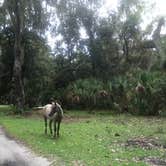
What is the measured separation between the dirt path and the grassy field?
0.35 meters

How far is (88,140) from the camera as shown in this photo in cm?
1598

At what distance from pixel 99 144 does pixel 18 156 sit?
321 centimetres

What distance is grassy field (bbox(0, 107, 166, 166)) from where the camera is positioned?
12052mm

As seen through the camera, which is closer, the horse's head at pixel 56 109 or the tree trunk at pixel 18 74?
the horse's head at pixel 56 109

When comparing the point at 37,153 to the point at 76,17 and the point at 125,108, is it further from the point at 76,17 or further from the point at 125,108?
the point at 76,17

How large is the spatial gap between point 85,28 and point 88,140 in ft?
84.5

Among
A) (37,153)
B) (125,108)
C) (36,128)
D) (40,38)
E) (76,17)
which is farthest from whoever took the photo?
(76,17)

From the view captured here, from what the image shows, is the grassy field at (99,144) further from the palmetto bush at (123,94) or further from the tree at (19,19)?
the tree at (19,19)

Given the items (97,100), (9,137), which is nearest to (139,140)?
(9,137)

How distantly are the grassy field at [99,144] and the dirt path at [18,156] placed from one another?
1.16 feet

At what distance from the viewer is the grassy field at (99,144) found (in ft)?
39.5

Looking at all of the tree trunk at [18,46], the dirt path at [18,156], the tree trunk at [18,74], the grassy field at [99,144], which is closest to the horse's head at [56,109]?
the grassy field at [99,144]

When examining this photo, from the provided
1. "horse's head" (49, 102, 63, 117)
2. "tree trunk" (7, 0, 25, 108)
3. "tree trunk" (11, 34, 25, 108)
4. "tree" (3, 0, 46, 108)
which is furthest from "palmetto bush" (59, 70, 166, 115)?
"horse's head" (49, 102, 63, 117)

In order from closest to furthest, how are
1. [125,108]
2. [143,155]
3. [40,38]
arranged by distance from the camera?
[143,155], [125,108], [40,38]
